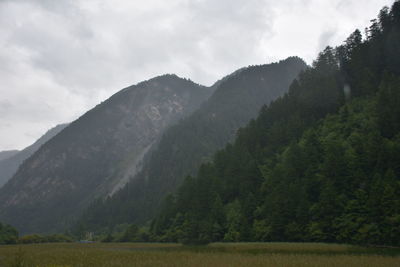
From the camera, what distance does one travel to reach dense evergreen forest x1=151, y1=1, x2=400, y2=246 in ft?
164

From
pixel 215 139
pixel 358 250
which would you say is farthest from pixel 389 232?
pixel 215 139

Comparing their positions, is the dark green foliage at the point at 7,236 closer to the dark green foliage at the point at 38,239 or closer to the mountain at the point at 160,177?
the dark green foliage at the point at 38,239

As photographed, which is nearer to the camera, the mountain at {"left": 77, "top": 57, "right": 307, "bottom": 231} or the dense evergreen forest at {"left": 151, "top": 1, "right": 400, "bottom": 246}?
the dense evergreen forest at {"left": 151, "top": 1, "right": 400, "bottom": 246}

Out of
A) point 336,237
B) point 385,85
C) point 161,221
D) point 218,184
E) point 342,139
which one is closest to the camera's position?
point 336,237

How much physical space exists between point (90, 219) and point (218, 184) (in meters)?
107

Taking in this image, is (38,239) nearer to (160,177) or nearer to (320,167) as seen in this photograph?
(320,167)

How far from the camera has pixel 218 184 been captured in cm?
8056

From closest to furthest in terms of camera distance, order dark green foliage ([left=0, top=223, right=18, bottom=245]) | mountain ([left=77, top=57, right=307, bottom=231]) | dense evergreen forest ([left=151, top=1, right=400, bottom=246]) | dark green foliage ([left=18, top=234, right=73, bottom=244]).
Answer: dense evergreen forest ([left=151, top=1, right=400, bottom=246])
dark green foliage ([left=0, top=223, right=18, bottom=245])
dark green foliage ([left=18, top=234, right=73, bottom=244])
mountain ([left=77, top=57, right=307, bottom=231])

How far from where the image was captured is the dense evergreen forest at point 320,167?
1962 inches

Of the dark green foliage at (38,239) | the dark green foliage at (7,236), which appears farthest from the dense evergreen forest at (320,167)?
the dark green foliage at (7,236)

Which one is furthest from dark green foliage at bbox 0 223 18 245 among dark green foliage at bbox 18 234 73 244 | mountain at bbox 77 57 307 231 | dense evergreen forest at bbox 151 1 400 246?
mountain at bbox 77 57 307 231

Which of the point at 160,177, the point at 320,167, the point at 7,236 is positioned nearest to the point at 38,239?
the point at 7,236

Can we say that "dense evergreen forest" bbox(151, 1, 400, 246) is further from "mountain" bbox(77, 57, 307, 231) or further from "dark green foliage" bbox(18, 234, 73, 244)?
"mountain" bbox(77, 57, 307, 231)

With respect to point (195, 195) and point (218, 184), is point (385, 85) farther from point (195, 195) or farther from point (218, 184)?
point (195, 195)
